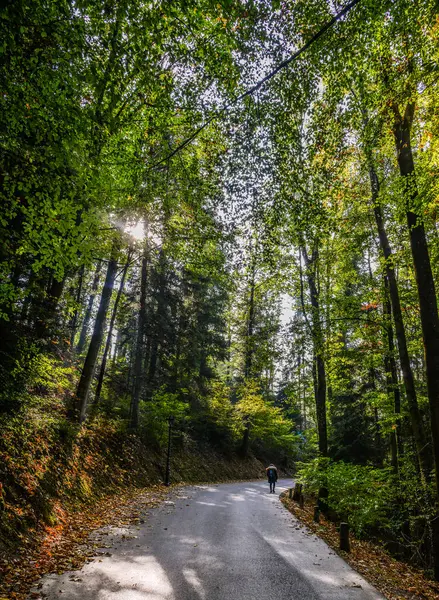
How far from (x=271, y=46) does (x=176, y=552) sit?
8872 millimetres

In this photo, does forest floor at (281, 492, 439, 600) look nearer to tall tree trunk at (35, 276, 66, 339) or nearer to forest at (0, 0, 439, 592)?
forest at (0, 0, 439, 592)

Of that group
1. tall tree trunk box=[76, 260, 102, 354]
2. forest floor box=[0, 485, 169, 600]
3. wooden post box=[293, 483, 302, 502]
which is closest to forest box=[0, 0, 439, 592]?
forest floor box=[0, 485, 169, 600]

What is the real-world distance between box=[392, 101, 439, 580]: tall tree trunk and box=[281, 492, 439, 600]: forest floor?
24.7 inches

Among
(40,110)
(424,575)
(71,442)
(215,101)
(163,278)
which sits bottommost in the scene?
(424,575)

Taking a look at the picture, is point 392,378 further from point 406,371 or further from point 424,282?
point 424,282

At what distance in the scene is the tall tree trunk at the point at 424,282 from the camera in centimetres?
662

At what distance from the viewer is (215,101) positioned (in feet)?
18.1

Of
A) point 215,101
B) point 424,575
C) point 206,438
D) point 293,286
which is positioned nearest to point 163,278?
point 293,286

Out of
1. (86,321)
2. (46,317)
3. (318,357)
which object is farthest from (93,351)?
(86,321)

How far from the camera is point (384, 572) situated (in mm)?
6652

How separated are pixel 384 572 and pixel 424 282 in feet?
19.2

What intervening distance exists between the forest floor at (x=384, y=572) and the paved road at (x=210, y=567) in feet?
1.02

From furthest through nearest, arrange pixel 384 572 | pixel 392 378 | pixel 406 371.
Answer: pixel 392 378, pixel 406 371, pixel 384 572

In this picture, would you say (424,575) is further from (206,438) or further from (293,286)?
(206,438)
